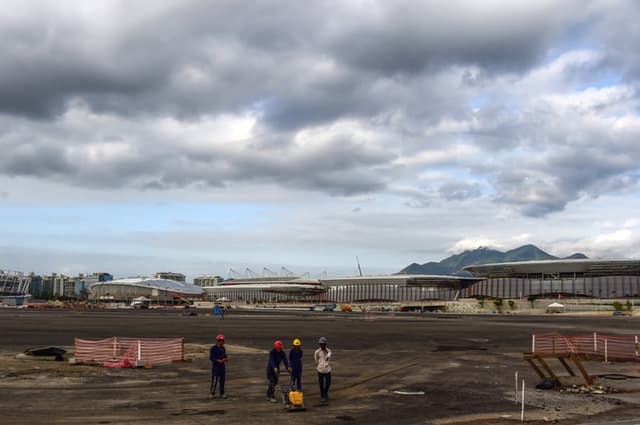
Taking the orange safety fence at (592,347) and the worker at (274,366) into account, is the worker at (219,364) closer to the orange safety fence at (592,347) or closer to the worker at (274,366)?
the worker at (274,366)

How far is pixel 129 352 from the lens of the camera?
32.6 m

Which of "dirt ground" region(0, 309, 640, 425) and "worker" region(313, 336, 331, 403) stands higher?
"worker" region(313, 336, 331, 403)

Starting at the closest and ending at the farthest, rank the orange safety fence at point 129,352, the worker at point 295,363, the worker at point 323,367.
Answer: the worker at point 295,363, the worker at point 323,367, the orange safety fence at point 129,352

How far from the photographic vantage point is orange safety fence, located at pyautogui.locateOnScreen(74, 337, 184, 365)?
32.3m

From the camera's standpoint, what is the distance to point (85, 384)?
24906 millimetres

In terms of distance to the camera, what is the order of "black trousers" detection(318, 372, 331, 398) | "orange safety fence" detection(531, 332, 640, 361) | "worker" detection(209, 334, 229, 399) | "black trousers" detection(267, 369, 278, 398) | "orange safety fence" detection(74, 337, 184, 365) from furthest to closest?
"orange safety fence" detection(531, 332, 640, 361) → "orange safety fence" detection(74, 337, 184, 365) → "worker" detection(209, 334, 229, 399) → "black trousers" detection(267, 369, 278, 398) → "black trousers" detection(318, 372, 331, 398)

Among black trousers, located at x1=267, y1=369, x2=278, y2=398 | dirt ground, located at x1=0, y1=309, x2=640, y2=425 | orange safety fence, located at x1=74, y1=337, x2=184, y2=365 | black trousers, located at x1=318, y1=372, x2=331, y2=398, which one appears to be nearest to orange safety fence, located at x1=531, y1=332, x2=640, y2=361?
dirt ground, located at x1=0, y1=309, x2=640, y2=425

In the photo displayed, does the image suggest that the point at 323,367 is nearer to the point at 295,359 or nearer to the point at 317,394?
the point at 295,359

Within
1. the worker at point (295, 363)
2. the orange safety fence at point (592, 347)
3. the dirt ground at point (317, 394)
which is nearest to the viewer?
the dirt ground at point (317, 394)

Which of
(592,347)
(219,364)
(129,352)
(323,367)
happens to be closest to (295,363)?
(323,367)

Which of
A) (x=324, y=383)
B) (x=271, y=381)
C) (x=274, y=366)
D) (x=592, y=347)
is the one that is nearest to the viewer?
(x=324, y=383)

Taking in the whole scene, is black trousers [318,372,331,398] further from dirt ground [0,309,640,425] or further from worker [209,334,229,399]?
worker [209,334,229,399]

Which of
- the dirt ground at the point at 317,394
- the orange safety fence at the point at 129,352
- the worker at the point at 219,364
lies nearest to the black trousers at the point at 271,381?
the dirt ground at the point at 317,394

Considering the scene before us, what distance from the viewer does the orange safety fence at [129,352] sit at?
3231 cm
